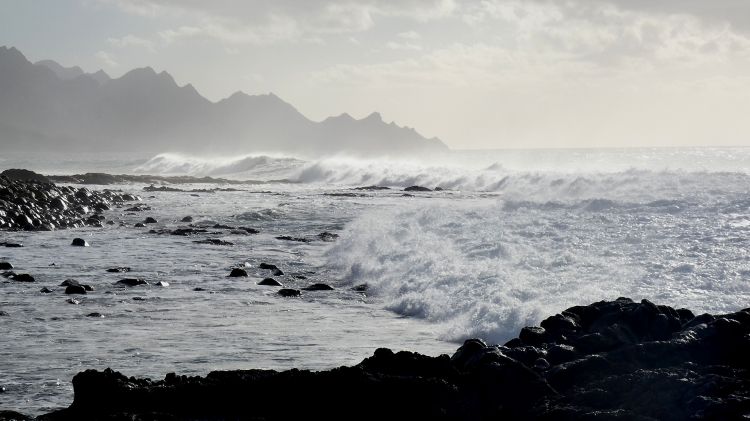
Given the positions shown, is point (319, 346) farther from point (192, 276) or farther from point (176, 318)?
point (192, 276)

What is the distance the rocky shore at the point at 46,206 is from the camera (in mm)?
29375

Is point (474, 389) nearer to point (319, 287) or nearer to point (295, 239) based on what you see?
point (319, 287)

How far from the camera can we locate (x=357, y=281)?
59.9 feet

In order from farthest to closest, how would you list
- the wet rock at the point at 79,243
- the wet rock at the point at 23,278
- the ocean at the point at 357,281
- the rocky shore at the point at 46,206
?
the rocky shore at the point at 46,206
the wet rock at the point at 79,243
the wet rock at the point at 23,278
the ocean at the point at 357,281

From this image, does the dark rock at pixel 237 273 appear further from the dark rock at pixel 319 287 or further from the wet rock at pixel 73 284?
the wet rock at pixel 73 284

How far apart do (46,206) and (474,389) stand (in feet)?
96.9

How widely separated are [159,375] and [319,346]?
2480mm

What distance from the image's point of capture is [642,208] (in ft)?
90.1

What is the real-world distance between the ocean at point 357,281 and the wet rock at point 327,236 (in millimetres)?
629

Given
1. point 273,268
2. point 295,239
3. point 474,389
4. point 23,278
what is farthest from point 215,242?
point 474,389

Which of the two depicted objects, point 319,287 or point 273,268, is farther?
point 273,268

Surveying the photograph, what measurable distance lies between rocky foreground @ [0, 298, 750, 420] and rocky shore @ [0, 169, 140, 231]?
918 inches

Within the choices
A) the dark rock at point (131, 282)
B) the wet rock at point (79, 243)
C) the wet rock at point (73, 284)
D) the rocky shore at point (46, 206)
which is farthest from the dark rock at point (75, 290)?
the rocky shore at point (46, 206)

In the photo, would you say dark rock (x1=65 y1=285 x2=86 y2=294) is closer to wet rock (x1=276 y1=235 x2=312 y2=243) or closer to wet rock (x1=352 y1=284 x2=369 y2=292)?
wet rock (x1=352 y1=284 x2=369 y2=292)
